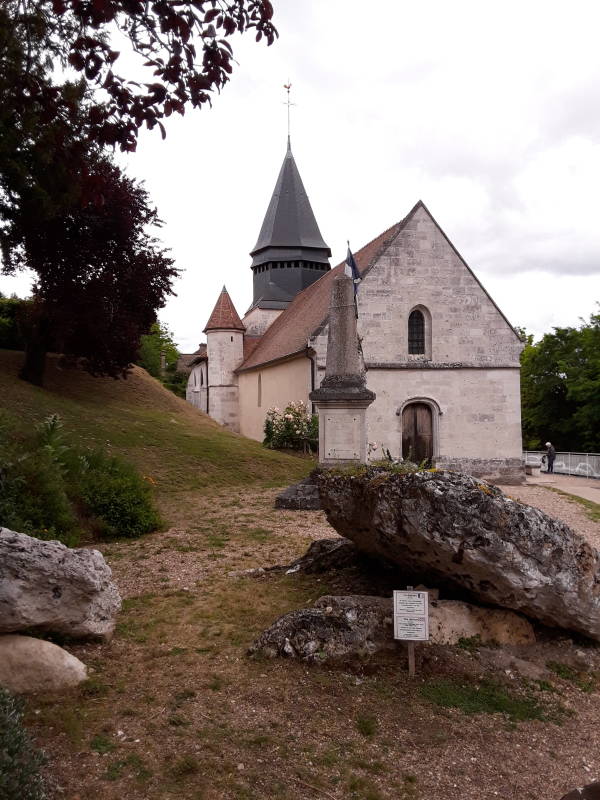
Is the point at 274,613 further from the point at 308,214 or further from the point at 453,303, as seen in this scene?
the point at 308,214

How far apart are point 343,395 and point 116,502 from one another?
473 cm

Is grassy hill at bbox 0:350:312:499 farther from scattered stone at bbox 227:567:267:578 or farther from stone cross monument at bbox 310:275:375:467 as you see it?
scattered stone at bbox 227:567:267:578

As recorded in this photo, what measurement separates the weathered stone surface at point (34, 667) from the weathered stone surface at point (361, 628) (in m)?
1.37

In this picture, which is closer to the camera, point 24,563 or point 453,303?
point 24,563

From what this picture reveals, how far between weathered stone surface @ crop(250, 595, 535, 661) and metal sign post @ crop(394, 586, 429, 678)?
1.07 ft

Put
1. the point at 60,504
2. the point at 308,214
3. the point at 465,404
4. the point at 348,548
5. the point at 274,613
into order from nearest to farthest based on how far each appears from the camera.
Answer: the point at 274,613, the point at 348,548, the point at 60,504, the point at 465,404, the point at 308,214

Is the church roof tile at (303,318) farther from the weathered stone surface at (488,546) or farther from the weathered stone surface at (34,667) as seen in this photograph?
the weathered stone surface at (34,667)

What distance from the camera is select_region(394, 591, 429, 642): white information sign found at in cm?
419

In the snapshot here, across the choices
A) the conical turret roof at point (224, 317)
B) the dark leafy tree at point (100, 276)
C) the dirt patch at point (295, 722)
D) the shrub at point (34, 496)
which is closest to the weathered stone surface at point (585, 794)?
the dirt patch at point (295, 722)

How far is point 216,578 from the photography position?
656cm

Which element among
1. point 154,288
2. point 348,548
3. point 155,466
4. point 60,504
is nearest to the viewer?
point 348,548

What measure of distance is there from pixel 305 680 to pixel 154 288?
14568 millimetres

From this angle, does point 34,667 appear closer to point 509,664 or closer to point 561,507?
point 509,664

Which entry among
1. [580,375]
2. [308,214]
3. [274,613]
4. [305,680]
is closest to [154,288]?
A: [274,613]
